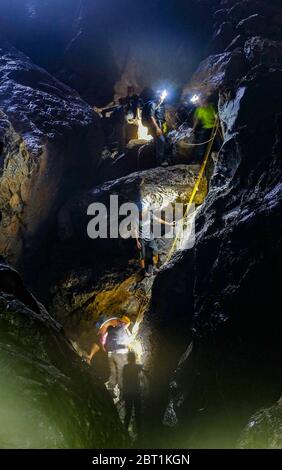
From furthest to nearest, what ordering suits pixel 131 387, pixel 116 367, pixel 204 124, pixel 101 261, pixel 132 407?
pixel 204 124
pixel 101 261
pixel 116 367
pixel 131 387
pixel 132 407

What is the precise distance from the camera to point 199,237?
8.43 metres

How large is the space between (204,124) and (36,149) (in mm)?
8025

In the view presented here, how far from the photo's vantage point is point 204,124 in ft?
52.0

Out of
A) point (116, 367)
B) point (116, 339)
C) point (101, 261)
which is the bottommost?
point (116, 367)

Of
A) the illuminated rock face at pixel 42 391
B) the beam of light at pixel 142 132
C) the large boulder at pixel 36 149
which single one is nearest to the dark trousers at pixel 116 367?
the illuminated rock face at pixel 42 391

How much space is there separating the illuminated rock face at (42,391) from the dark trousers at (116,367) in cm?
565

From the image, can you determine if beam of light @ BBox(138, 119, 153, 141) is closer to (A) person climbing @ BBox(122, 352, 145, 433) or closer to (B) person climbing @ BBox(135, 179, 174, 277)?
(B) person climbing @ BBox(135, 179, 174, 277)

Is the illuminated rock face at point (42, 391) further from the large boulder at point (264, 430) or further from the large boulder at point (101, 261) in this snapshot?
the large boulder at point (101, 261)

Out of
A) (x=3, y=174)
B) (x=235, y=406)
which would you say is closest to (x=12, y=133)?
(x=3, y=174)

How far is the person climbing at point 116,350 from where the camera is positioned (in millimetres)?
10566

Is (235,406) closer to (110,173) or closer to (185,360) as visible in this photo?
(185,360)

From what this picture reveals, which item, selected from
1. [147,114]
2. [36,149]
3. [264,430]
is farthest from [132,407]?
[147,114]
